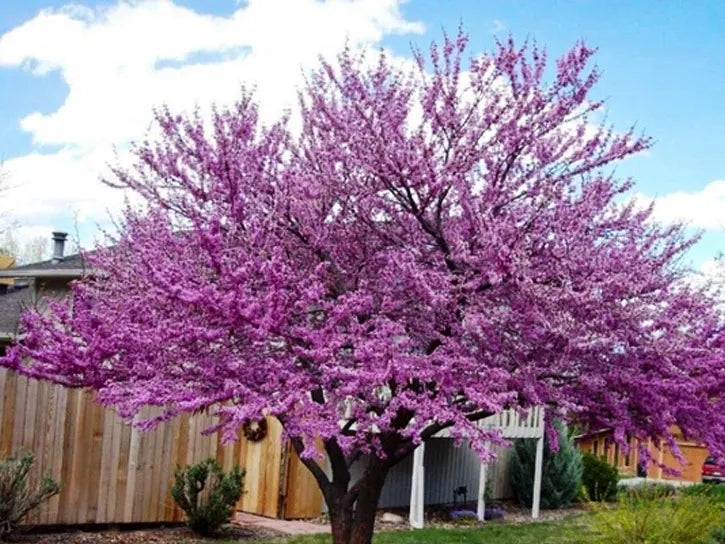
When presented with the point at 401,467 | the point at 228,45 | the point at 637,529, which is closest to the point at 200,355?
the point at 637,529

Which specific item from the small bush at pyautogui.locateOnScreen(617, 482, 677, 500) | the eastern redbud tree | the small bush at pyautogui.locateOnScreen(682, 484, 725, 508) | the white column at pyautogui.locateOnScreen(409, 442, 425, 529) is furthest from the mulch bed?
the small bush at pyautogui.locateOnScreen(682, 484, 725, 508)

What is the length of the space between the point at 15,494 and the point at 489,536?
5234mm

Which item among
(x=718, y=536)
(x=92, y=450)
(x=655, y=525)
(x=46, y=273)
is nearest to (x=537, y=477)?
(x=655, y=525)

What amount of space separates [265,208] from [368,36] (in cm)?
140

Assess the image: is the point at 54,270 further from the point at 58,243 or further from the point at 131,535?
the point at 131,535

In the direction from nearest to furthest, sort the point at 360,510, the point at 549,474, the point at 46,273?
the point at 360,510 < the point at 549,474 < the point at 46,273

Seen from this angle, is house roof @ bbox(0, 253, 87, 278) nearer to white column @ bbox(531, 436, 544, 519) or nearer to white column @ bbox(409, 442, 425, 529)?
white column @ bbox(409, 442, 425, 529)

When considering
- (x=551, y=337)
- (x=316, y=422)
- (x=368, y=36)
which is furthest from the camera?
(x=368, y=36)

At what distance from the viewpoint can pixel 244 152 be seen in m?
5.44

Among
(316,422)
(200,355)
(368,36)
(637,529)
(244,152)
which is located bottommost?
(637,529)

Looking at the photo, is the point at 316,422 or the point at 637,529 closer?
the point at 316,422

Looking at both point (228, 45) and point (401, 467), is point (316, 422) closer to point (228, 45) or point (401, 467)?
point (228, 45)

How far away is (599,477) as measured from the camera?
47.8ft

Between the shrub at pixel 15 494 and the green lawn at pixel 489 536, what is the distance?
2307mm
